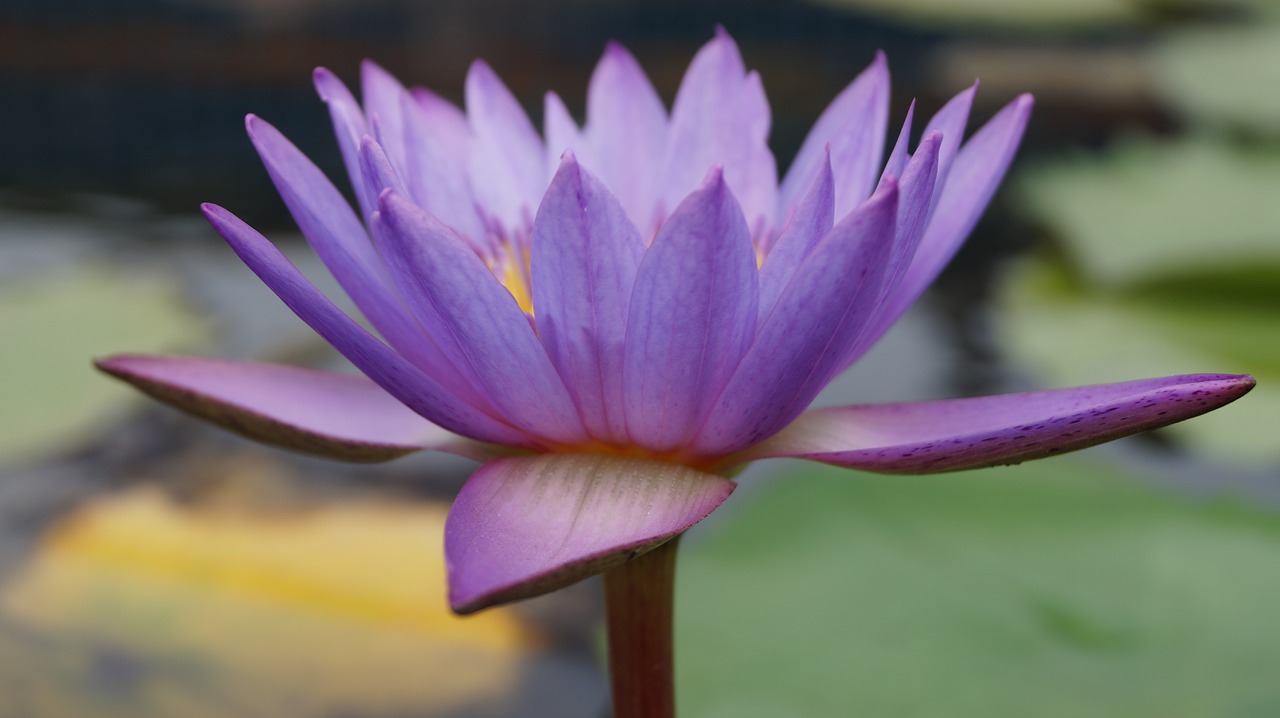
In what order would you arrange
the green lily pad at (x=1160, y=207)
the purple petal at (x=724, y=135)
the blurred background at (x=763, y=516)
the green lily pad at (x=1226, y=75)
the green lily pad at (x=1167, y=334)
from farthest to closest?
the green lily pad at (x=1226, y=75) → the green lily pad at (x=1160, y=207) → the green lily pad at (x=1167, y=334) → the blurred background at (x=763, y=516) → the purple petal at (x=724, y=135)

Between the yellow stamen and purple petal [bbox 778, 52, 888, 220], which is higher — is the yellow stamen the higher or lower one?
the lower one

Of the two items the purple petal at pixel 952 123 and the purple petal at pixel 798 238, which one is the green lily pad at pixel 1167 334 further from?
the purple petal at pixel 798 238

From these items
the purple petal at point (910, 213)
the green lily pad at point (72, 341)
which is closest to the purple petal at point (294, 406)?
the purple petal at point (910, 213)

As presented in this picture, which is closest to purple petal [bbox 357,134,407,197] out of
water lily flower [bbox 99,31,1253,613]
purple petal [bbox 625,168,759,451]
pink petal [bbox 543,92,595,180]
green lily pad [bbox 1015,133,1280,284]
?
water lily flower [bbox 99,31,1253,613]

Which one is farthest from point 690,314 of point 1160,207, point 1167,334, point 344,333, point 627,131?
point 1160,207

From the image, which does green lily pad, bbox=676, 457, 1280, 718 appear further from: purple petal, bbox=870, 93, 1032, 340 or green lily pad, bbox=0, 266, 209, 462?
green lily pad, bbox=0, 266, 209, 462

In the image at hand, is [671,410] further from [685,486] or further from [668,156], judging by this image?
[668,156]

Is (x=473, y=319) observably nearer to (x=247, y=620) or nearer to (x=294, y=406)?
(x=294, y=406)
